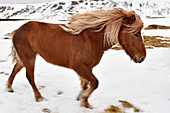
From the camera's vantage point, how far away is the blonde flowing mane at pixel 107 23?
3457 mm

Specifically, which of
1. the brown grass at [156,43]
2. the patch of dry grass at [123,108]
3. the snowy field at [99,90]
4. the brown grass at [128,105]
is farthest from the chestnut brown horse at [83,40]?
the brown grass at [156,43]

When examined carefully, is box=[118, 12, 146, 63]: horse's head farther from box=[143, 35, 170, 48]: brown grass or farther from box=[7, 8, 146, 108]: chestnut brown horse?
box=[143, 35, 170, 48]: brown grass

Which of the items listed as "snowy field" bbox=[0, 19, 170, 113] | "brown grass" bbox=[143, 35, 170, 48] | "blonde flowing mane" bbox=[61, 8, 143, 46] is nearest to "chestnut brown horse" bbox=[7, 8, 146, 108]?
"blonde flowing mane" bbox=[61, 8, 143, 46]

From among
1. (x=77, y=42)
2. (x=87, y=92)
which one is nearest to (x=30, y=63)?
(x=77, y=42)

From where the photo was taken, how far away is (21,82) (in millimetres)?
5051

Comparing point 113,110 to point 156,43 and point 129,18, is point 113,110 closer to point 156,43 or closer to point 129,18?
point 129,18

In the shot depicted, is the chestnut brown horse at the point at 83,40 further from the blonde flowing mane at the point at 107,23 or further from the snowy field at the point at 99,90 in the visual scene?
the snowy field at the point at 99,90

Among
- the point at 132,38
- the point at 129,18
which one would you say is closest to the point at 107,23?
the point at 129,18

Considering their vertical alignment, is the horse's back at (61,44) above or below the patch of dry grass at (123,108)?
above

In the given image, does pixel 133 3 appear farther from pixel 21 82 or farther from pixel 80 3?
pixel 21 82

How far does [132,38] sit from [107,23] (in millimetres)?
595

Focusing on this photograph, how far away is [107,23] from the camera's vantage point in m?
3.56

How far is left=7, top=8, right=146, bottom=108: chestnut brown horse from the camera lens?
3.45m

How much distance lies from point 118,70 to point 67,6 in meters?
186
